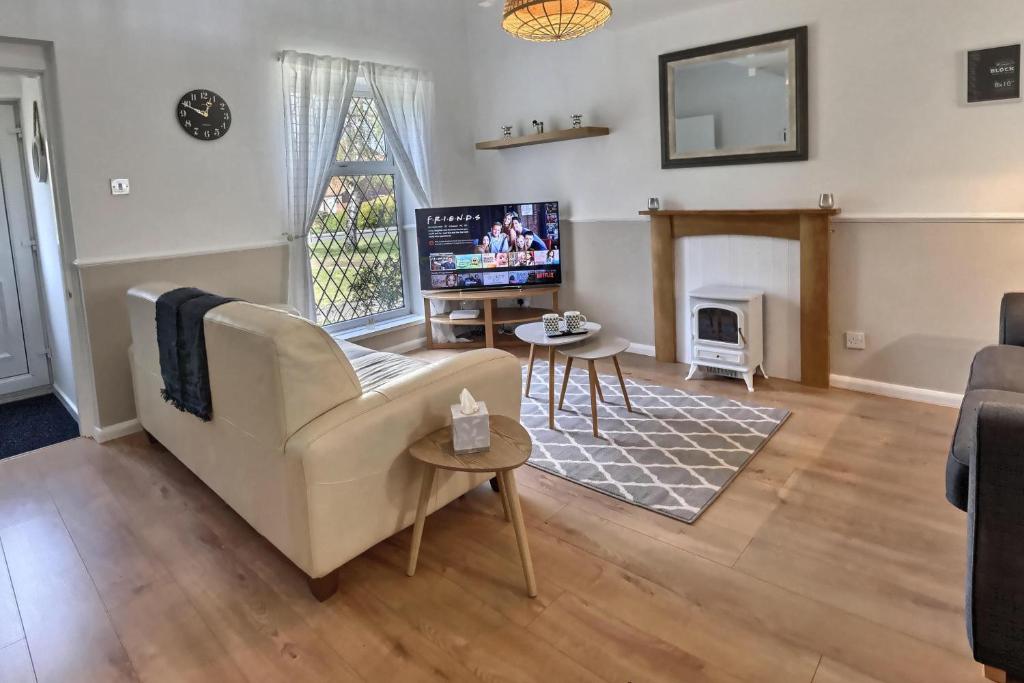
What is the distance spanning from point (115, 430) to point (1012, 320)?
14.4 feet

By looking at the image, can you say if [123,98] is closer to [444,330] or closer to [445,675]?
[444,330]

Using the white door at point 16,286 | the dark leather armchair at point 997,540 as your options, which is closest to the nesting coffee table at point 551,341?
the dark leather armchair at point 997,540

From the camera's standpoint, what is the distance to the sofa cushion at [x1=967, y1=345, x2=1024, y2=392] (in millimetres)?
2375

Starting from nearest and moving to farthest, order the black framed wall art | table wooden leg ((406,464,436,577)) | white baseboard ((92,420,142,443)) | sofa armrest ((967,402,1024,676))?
sofa armrest ((967,402,1024,676)), table wooden leg ((406,464,436,577)), the black framed wall art, white baseboard ((92,420,142,443))

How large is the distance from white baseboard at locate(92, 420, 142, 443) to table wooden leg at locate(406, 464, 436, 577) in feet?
7.56

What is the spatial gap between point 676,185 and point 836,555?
2.73 meters

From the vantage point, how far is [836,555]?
2273mm

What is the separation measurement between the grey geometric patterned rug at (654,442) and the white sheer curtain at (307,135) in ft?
5.76

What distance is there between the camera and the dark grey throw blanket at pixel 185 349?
2.46 m

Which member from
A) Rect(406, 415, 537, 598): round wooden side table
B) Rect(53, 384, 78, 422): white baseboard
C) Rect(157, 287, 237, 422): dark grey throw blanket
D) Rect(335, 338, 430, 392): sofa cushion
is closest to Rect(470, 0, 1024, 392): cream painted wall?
Rect(335, 338, 430, 392): sofa cushion

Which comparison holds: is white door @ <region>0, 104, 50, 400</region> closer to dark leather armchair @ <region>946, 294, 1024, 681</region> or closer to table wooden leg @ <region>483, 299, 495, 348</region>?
table wooden leg @ <region>483, 299, 495, 348</region>

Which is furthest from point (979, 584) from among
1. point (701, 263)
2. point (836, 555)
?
point (701, 263)

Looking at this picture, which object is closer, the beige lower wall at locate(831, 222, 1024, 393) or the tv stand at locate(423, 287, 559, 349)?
the beige lower wall at locate(831, 222, 1024, 393)

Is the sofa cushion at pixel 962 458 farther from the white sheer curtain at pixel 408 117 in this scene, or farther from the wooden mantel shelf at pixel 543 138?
the white sheer curtain at pixel 408 117
